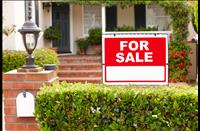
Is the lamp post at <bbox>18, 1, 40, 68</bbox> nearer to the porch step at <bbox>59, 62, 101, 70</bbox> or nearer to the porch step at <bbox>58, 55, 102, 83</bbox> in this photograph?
the porch step at <bbox>58, 55, 102, 83</bbox>

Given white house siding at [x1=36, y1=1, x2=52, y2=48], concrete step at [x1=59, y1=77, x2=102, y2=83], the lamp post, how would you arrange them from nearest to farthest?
1. the lamp post
2. concrete step at [x1=59, y1=77, x2=102, y2=83]
3. white house siding at [x1=36, y1=1, x2=52, y2=48]

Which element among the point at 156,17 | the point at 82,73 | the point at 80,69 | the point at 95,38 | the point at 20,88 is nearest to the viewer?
the point at 20,88

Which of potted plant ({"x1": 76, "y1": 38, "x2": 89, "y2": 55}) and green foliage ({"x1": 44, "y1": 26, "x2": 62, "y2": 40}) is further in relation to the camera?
potted plant ({"x1": 76, "y1": 38, "x2": 89, "y2": 55})

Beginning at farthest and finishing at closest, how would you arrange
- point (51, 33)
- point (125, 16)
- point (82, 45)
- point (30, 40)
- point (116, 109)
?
point (125, 16), point (82, 45), point (51, 33), point (30, 40), point (116, 109)

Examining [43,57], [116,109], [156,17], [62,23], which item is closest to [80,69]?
[43,57]

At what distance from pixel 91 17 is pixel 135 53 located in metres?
14.9

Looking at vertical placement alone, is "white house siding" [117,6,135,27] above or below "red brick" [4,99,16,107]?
above

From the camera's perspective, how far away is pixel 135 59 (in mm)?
5242

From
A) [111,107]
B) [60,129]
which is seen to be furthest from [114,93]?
[60,129]

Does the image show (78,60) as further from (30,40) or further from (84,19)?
(30,40)

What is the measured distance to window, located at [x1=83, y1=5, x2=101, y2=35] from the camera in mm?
19906

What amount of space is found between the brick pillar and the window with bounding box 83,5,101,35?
46.7ft

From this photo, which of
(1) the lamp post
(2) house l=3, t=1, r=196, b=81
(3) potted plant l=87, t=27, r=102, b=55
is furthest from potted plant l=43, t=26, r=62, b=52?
(1) the lamp post

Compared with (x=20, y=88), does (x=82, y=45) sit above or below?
above
